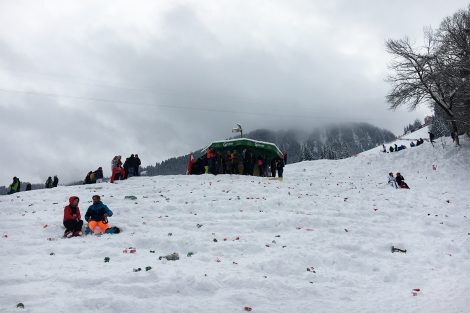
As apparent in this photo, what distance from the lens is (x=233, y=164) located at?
102 feet

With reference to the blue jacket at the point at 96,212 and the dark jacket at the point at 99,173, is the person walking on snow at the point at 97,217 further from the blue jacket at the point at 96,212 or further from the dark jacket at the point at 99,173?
the dark jacket at the point at 99,173

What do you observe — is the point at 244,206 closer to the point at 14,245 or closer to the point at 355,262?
the point at 355,262

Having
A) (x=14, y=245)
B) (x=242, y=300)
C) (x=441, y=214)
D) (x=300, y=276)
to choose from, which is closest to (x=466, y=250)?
(x=441, y=214)

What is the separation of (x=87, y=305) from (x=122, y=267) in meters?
2.35

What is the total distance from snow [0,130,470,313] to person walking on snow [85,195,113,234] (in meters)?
0.73

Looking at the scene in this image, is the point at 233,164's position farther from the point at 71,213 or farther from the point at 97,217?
the point at 71,213

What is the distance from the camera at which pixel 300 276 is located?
32.9 feet

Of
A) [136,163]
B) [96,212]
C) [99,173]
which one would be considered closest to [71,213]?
[96,212]

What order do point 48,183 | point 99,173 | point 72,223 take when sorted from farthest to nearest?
point 48,183, point 99,173, point 72,223

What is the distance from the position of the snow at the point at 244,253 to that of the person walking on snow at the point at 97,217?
0.73 meters

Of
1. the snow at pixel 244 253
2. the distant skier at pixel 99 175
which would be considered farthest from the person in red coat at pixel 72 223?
the distant skier at pixel 99 175

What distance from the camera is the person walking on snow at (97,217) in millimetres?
13672

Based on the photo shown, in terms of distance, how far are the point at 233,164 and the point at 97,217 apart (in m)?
17.6

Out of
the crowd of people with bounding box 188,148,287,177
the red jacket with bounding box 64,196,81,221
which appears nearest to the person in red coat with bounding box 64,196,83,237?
the red jacket with bounding box 64,196,81,221
